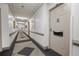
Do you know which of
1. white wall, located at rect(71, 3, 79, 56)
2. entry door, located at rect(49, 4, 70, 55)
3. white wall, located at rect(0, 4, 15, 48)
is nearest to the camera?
white wall, located at rect(71, 3, 79, 56)

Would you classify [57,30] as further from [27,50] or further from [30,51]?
[27,50]

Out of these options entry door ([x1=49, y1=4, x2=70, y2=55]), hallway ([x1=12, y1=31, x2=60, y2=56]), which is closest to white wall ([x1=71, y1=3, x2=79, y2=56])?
entry door ([x1=49, y1=4, x2=70, y2=55])

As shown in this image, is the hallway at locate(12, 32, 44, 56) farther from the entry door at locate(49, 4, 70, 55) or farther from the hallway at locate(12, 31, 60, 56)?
the entry door at locate(49, 4, 70, 55)

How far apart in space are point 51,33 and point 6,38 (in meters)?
1.67

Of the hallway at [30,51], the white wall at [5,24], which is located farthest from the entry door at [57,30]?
the white wall at [5,24]

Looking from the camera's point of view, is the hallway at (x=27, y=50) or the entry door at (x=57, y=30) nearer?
the entry door at (x=57, y=30)

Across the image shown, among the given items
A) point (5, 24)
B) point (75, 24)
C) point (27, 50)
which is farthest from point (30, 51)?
point (75, 24)

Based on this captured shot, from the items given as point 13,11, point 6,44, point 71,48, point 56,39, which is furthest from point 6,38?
point 71,48

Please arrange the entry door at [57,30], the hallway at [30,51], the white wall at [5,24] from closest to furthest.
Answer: the entry door at [57,30] < the hallway at [30,51] < the white wall at [5,24]

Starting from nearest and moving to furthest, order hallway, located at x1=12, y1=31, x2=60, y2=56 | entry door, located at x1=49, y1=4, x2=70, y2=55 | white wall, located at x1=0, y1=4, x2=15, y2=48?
1. entry door, located at x1=49, y1=4, x2=70, y2=55
2. hallway, located at x1=12, y1=31, x2=60, y2=56
3. white wall, located at x1=0, y1=4, x2=15, y2=48

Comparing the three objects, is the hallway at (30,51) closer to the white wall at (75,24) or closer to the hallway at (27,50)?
the hallway at (27,50)

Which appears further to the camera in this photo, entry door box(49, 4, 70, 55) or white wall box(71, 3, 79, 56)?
entry door box(49, 4, 70, 55)

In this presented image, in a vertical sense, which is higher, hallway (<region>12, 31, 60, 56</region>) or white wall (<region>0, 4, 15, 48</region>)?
white wall (<region>0, 4, 15, 48</region>)

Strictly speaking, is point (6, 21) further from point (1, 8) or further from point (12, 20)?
point (1, 8)
